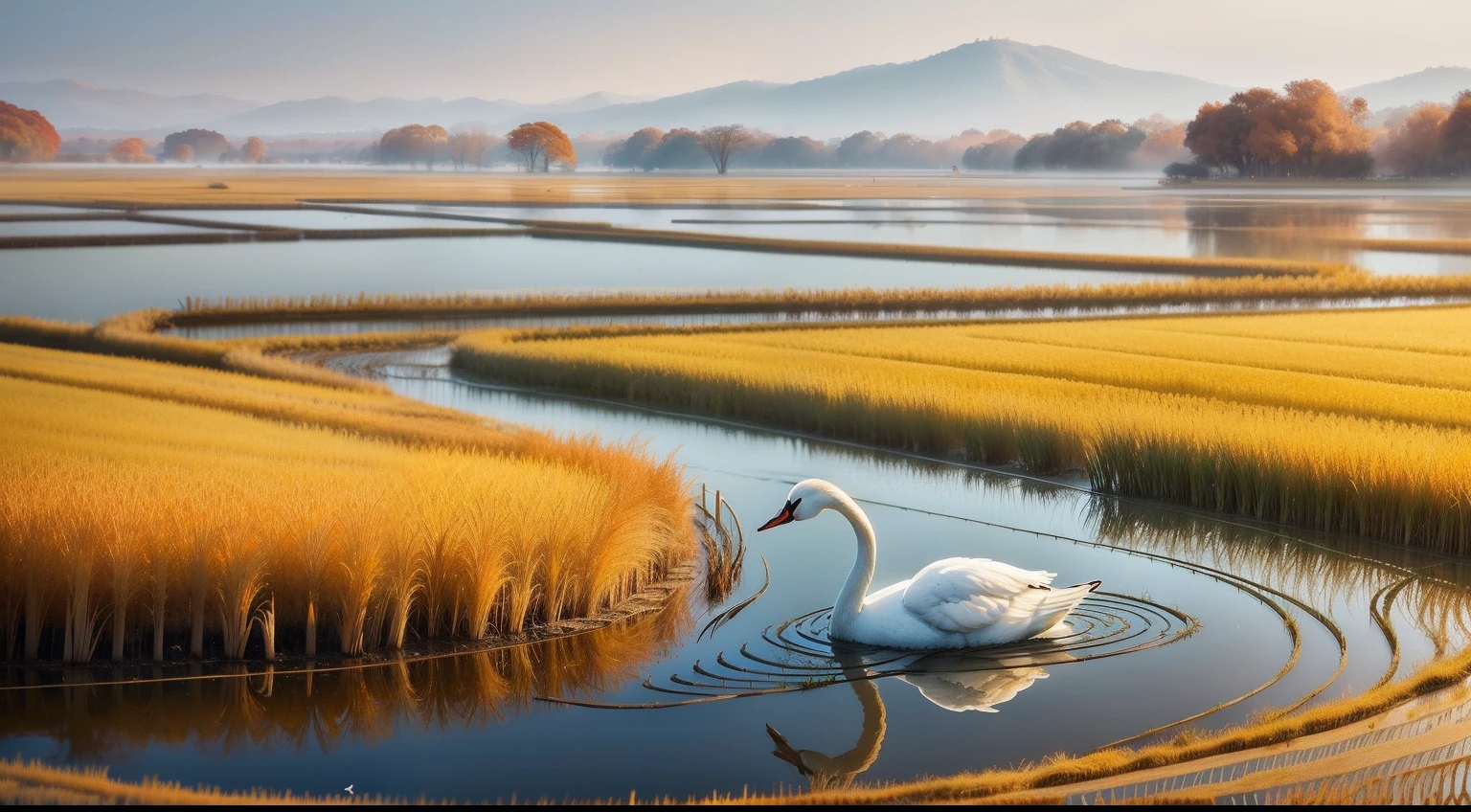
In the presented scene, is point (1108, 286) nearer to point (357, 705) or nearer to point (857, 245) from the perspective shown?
point (857, 245)

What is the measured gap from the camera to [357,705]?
7.36 metres

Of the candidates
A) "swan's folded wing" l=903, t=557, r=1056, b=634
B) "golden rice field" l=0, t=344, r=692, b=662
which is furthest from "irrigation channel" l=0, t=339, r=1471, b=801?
"golden rice field" l=0, t=344, r=692, b=662

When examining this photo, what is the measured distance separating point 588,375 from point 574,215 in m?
49.6

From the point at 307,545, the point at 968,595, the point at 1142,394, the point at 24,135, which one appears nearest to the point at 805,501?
the point at 968,595

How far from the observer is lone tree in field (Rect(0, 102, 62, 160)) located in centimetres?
14800

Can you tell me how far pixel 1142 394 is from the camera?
16.5 m

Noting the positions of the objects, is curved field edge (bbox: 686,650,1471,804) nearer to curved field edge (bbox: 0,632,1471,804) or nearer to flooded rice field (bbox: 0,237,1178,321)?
curved field edge (bbox: 0,632,1471,804)

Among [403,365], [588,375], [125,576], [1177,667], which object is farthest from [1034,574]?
[403,365]

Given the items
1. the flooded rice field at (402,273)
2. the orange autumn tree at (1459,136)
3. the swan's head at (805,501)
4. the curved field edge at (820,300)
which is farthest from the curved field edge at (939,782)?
the orange autumn tree at (1459,136)

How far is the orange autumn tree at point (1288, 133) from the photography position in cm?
10044

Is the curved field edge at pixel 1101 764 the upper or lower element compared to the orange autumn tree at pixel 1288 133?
lower

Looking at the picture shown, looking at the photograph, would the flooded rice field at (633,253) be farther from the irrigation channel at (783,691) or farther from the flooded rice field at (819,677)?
the irrigation channel at (783,691)

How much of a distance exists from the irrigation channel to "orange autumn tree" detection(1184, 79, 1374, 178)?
98.8 m

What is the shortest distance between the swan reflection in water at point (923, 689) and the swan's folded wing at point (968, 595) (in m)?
0.23
